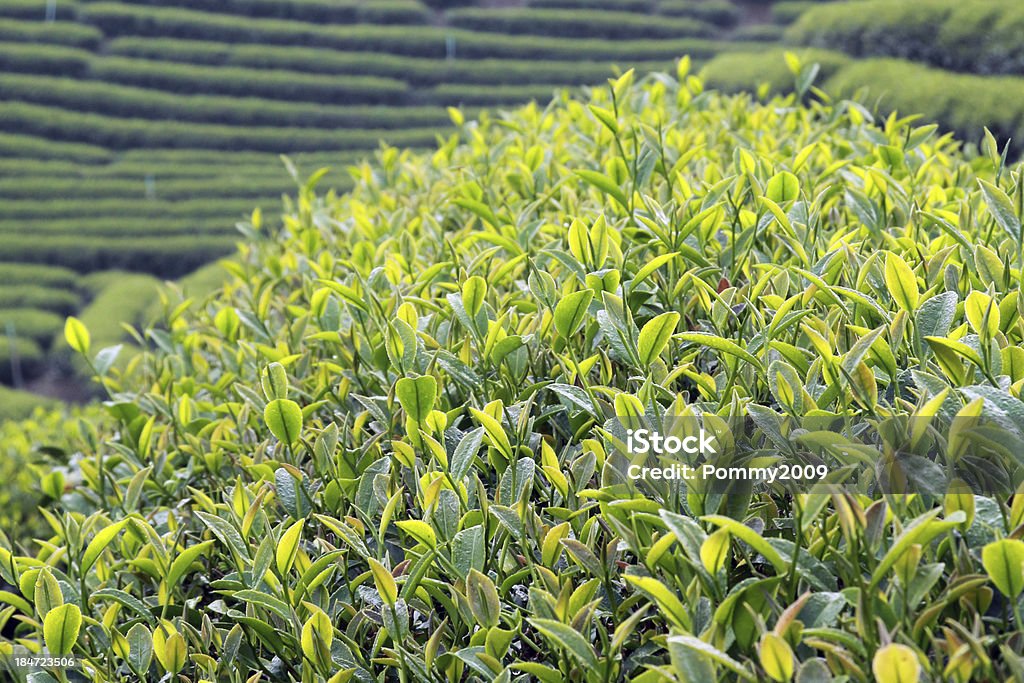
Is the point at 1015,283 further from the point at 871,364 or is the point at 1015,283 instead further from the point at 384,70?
the point at 384,70

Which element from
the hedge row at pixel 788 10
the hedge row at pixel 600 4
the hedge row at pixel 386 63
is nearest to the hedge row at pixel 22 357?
the hedge row at pixel 386 63

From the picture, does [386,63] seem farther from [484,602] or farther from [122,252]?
[484,602]

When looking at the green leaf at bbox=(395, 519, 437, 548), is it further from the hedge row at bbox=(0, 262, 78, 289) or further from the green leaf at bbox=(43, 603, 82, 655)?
the hedge row at bbox=(0, 262, 78, 289)

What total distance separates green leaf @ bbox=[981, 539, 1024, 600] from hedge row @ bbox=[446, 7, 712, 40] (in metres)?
19.4

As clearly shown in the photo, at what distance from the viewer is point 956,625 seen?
65 cm

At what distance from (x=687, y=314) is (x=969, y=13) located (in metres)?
8.09

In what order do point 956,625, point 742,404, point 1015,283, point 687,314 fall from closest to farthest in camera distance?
point 956,625 → point 742,404 → point 1015,283 → point 687,314

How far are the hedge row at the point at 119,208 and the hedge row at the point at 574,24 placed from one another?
711 cm

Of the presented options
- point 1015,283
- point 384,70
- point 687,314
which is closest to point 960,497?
point 1015,283

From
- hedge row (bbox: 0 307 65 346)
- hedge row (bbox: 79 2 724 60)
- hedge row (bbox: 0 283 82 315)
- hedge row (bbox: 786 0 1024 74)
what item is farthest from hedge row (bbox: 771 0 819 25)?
hedge row (bbox: 0 307 65 346)

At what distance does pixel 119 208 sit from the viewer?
1409cm

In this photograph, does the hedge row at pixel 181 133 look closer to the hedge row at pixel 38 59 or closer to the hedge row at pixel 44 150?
the hedge row at pixel 44 150

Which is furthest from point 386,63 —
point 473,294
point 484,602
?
point 484,602

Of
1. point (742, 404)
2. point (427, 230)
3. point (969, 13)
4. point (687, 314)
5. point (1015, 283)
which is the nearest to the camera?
point (742, 404)
